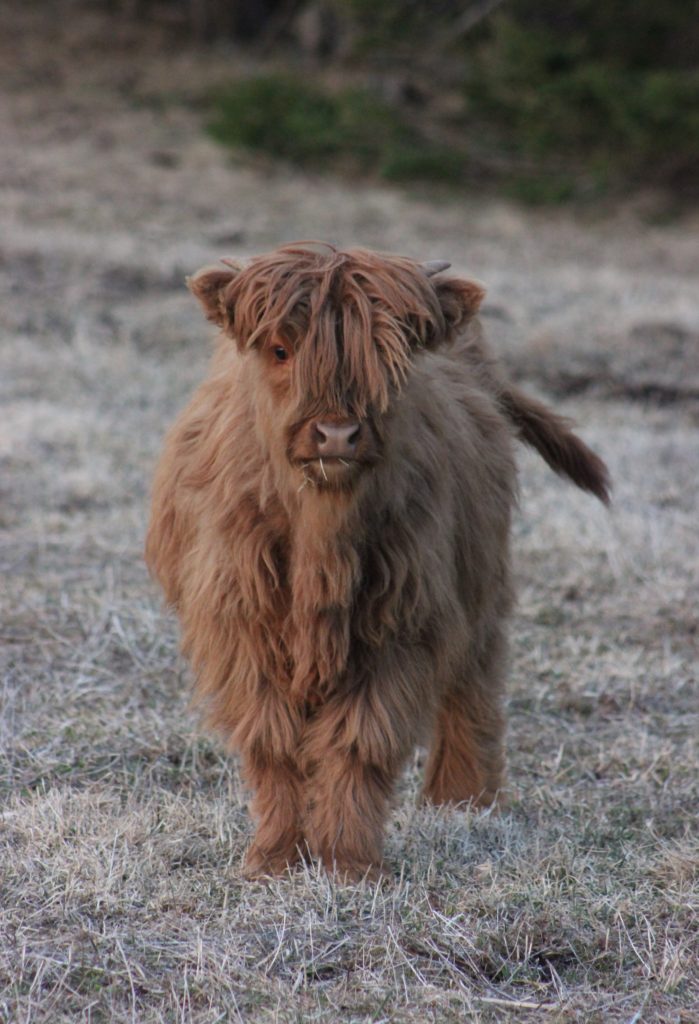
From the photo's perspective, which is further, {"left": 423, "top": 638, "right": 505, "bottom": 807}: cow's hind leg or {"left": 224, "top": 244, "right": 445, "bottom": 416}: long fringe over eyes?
{"left": 423, "top": 638, "right": 505, "bottom": 807}: cow's hind leg

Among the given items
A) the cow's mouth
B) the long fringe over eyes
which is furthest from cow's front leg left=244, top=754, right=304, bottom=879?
the long fringe over eyes

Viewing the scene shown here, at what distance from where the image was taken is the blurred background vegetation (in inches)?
642

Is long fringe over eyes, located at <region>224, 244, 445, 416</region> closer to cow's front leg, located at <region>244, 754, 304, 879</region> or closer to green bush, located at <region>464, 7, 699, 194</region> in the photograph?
cow's front leg, located at <region>244, 754, 304, 879</region>

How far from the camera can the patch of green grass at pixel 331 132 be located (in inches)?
693

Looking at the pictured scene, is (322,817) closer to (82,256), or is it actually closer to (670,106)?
(82,256)

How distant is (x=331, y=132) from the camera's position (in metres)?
17.6

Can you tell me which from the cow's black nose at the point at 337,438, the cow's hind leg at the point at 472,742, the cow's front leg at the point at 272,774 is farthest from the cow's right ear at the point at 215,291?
the cow's hind leg at the point at 472,742

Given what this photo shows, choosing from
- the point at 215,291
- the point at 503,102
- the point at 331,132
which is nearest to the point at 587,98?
→ the point at 503,102

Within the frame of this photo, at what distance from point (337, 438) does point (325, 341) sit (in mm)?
225

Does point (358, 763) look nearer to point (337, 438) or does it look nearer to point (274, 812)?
point (274, 812)

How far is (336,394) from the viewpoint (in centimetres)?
314

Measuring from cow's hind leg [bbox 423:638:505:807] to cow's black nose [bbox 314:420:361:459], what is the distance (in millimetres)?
1364

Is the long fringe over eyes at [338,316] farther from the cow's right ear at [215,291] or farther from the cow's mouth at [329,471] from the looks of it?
the cow's mouth at [329,471]

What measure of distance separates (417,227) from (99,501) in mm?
10079
